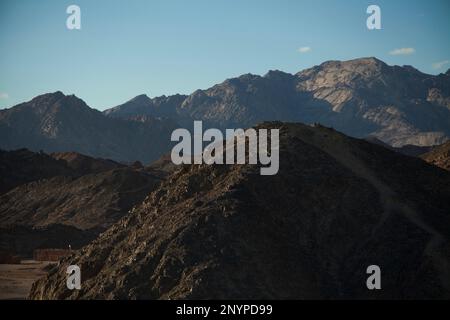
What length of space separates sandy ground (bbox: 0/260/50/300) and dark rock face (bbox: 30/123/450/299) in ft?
23.5

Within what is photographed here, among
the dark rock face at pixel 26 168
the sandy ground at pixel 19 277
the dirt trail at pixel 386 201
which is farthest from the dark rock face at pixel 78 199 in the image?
the dirt trail at pixel 386 201

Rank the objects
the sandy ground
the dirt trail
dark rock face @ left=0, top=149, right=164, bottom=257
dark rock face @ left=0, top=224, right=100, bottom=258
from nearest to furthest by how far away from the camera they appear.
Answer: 1. the dirt trail
2. the sandy ground
3. dark rock face @ left=0, top=224, right=100, bottom=258
4. dark rock face @ left=0, top=149, right=164, bottom=257

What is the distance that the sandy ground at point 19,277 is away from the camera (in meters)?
36.5

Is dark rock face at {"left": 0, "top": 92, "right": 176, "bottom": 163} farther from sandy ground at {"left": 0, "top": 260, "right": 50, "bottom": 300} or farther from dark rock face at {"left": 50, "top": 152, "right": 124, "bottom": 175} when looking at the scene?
sandy ground at {"left": 0, "top": 260, "right": 50, "bottom": 300}

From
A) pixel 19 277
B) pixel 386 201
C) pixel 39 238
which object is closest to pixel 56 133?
pixel 39 238

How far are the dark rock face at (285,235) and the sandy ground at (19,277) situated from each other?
7153 millimetres

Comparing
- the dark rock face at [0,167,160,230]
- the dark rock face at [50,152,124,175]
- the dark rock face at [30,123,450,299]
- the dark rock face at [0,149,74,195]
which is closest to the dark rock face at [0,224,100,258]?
the dark rock face at [0,167,160,230]

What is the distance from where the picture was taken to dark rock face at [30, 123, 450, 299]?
24.1 meters

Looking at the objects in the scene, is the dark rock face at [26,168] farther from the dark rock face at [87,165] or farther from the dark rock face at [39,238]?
the dark rock face at [39,238]

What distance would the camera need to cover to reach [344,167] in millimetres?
30109

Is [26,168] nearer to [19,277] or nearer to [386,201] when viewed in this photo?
[19,277]

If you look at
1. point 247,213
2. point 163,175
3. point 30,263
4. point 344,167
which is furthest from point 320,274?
point 163,175
